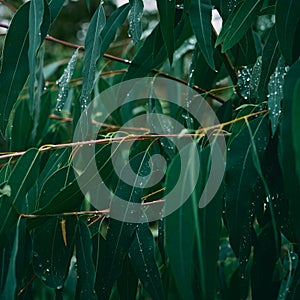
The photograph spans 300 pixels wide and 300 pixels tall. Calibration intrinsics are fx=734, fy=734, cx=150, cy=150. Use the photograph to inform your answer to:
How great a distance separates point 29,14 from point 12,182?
9.9 inches

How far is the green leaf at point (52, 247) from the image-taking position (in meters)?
1.01

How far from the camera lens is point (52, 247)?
40.4 inches

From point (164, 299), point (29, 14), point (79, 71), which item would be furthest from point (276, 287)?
point (79, 71)

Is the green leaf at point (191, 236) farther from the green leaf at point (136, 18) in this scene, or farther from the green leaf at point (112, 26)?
the green leaf at point (112, 26)

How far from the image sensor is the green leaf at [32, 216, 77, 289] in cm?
101

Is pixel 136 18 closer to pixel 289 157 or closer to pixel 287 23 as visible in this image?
pixel 287 23

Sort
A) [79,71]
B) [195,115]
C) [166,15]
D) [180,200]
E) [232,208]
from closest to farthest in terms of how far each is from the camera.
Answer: [180,200] < [232,208] < [166,15] < [195,115] < [79,71]

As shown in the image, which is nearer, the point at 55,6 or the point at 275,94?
the point at 275,94

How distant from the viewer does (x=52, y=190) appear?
1.05 m

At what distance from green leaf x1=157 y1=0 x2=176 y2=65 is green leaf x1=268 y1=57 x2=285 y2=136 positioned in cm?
15

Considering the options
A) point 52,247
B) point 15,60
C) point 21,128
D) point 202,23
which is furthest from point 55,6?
point 21,128

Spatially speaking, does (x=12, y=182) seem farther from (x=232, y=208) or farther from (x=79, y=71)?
(x=79, y=71)

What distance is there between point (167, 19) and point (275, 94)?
0.20 m

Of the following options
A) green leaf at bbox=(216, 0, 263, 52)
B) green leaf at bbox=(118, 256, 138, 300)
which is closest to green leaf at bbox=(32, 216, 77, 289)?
green leaf at bbox=(118, 256, 138, 300)
